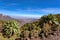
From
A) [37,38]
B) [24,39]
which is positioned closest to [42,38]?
[37,38]

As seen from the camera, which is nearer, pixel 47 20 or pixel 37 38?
pixel 37 38

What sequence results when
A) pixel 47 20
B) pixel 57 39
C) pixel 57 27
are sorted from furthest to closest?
pixel 47 20 < pixel 57 27 < pixel 57 39

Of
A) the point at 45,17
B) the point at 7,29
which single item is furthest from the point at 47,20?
the point at 7,29

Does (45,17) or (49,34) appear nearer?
(49,34)

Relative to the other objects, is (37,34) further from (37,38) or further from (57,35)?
(57,35)

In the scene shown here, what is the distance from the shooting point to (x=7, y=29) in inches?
1289

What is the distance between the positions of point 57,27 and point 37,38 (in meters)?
2.83

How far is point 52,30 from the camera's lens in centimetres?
2602

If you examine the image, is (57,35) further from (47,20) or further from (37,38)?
(47,20)

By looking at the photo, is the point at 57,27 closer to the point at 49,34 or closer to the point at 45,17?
the point at 49,34

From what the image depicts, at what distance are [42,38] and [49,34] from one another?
997 mm

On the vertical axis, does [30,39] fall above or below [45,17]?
below

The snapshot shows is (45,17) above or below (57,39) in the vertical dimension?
above

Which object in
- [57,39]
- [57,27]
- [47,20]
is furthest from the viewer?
[47,20]
